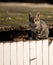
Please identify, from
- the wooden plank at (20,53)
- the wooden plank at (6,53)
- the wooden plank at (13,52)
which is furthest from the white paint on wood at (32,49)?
the wooden plank at (6,53)

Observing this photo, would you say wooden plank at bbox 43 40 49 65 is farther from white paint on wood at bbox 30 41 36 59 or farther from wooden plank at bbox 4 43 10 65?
wooden plank at bbox 4 43 10 65

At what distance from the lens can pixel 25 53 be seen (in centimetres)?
597

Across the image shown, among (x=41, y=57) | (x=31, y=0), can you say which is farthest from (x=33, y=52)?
(x=31, y=0)

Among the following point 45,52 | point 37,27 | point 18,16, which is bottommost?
point 45,52

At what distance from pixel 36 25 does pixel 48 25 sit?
382mm

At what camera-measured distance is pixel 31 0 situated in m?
6.61

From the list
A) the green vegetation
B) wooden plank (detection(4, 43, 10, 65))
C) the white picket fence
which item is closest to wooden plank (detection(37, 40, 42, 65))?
the white picket fence

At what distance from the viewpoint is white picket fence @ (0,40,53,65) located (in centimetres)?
573

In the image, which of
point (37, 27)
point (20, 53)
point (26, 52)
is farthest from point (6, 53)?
point (37, 27)

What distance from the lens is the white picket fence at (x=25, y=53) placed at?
18.8 ft

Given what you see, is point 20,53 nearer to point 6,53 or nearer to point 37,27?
point 6,53

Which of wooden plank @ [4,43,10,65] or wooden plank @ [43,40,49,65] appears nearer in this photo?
wooden plank @ [4,43,10,65]

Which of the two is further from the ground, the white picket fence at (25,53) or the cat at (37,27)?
the cat at (37,27)

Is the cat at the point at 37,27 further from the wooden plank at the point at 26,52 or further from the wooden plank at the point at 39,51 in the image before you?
the wooden plank at the point at 26,52
